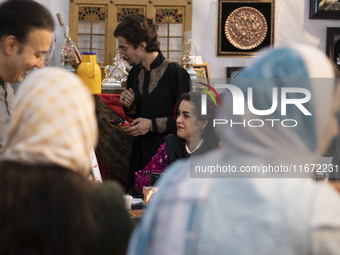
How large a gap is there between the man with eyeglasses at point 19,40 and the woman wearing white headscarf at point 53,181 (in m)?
0.73

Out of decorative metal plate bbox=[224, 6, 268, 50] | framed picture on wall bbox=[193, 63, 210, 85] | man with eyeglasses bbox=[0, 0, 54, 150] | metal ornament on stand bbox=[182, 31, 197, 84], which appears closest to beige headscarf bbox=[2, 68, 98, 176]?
man with eyeglasses bbox=[0, 0, 54, 150]

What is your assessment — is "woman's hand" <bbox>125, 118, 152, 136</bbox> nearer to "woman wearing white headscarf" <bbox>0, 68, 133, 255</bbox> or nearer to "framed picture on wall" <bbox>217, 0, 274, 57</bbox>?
"framed picture on wall" <bbox>217, 0, 274, 57</bbox>

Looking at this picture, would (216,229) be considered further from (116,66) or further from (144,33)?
(116,66)

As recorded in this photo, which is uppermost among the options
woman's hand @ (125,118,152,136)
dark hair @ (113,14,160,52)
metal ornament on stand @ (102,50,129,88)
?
dark hair @ (113,14,160,52)

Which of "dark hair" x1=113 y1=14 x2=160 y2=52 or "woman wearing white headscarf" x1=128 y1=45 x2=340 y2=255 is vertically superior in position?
"dark hair" x1=113 y1=14 x2=160 y2=52

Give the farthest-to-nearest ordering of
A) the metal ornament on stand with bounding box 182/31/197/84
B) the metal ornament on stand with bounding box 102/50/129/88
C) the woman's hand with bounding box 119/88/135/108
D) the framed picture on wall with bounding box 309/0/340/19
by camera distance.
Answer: the framed picture on wall with bounding box 309/0/340/19 < the metal ornament on stand with bounding box 182/31/197/84 < the metal ornament on stand with bounding box 102/50/129/88 < the woman's hand with bounding box 119/88/135/108

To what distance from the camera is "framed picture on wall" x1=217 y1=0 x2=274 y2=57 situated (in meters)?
5.71

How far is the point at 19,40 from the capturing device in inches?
76.9

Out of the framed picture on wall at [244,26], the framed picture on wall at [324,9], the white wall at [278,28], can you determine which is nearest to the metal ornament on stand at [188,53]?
the white wall at [278,28]

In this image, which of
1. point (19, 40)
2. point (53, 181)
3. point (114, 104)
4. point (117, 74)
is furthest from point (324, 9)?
point (53, 181)

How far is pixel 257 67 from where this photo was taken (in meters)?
1.16

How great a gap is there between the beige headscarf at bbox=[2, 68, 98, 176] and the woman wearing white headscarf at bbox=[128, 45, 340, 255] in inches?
7.6

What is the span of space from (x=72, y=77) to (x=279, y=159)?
46 cm

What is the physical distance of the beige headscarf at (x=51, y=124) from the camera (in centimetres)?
119
